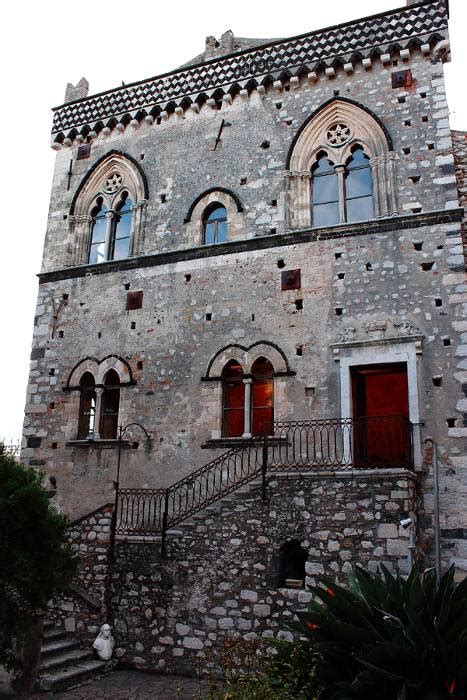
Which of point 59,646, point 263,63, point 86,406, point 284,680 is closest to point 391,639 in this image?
point 284,680

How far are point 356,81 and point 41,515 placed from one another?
35.4ft

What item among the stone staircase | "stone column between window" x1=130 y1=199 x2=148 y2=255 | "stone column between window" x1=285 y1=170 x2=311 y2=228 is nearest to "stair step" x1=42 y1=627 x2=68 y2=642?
the stone staircase

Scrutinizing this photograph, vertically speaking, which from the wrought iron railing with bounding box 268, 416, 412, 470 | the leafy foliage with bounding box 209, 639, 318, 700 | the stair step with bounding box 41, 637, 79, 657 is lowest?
the stair step with bounding box 41, 637, 79, 657

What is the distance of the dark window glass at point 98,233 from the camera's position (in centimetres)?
1495

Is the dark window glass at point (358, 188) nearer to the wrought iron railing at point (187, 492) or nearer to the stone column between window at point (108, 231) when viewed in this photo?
the wrought iron railing at point (187, 492)

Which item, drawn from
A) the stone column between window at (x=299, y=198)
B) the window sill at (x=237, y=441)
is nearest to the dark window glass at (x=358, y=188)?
the stone column between window at (x=299, y=198)

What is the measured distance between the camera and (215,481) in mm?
11703

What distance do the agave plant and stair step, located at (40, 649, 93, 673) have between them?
4.57 meters

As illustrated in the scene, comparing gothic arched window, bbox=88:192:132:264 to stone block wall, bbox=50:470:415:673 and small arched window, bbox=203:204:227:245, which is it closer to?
small arched window, bbox=203:204:227:245

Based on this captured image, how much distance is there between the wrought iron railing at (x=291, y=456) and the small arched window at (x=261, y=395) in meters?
0.62

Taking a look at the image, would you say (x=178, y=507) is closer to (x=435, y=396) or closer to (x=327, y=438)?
(x=327, y=438)

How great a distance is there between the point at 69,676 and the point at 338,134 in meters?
11.2

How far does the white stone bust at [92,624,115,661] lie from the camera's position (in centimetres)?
955

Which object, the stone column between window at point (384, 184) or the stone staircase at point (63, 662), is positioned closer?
the stone staircase at point (63, 662)
